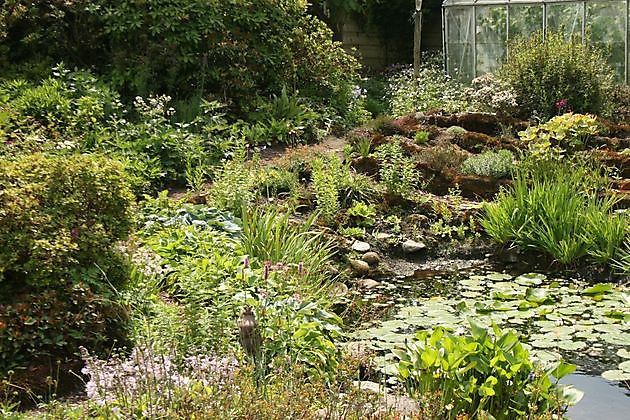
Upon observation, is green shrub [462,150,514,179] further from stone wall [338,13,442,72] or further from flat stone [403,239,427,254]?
stone wall [338,13,442,72]

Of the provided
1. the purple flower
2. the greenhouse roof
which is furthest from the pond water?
the greenhouse roof

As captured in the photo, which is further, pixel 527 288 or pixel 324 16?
pixel 324 16

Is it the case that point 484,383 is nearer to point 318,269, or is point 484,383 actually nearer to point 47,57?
point 318,269

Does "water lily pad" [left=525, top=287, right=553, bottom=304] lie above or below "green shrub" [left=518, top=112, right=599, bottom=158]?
below

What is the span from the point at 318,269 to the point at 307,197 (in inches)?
79.1

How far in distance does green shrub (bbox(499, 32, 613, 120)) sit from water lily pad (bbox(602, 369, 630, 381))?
6.76m

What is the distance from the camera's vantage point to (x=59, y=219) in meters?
4.73

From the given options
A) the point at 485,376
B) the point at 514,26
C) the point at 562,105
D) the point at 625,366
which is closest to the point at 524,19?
the point at 514,26

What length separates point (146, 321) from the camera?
4.84m

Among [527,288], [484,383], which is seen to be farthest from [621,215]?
[484,383]

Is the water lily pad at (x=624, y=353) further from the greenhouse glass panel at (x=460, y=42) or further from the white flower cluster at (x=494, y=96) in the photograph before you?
the greenhouse glass panel at (x=460, y=42)

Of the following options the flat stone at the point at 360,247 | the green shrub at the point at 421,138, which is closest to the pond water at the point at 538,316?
the flat stone at the point at 360,247

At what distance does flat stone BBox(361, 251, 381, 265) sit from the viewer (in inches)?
311

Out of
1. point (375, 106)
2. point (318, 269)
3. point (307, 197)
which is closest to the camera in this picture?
point (318, 269)
